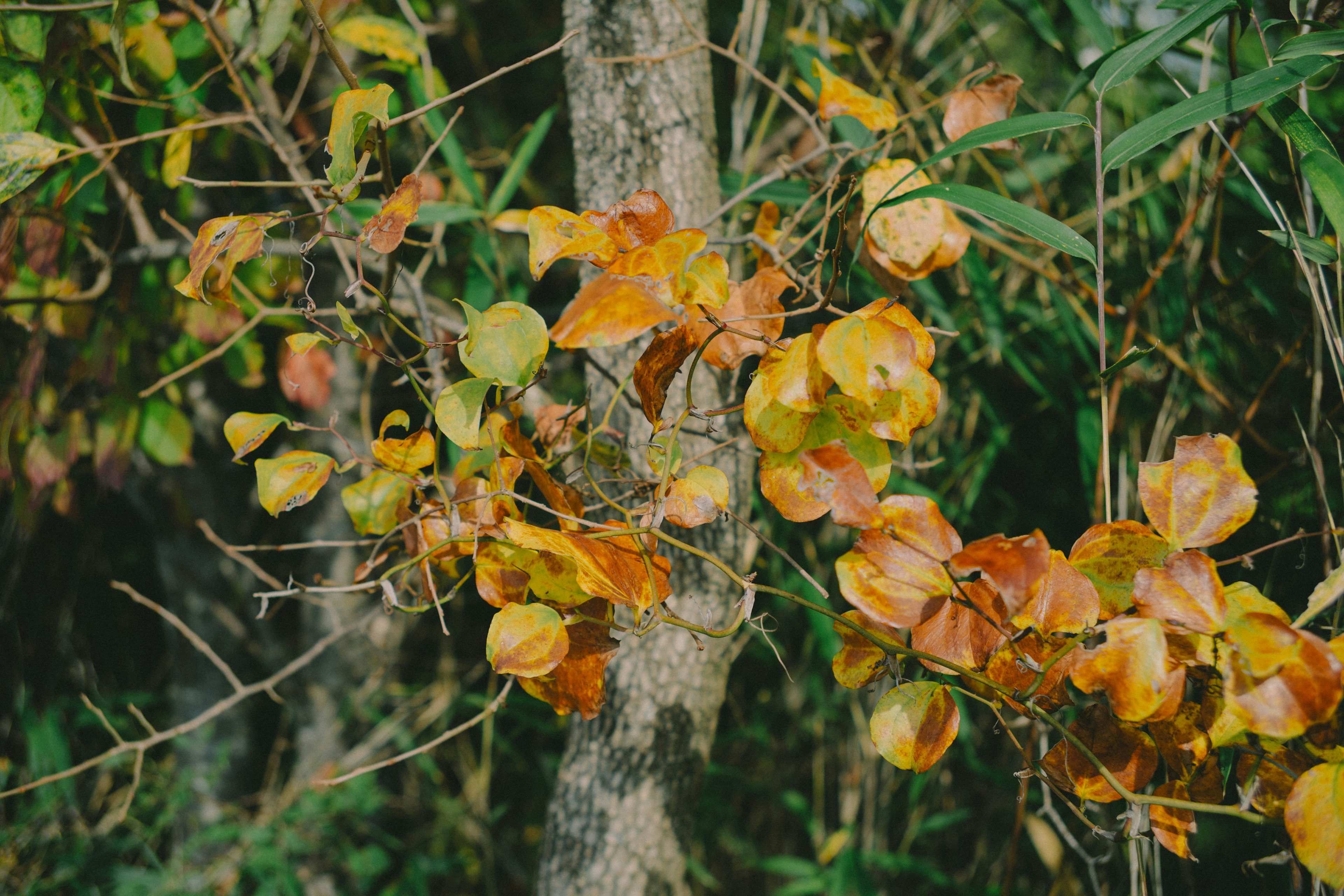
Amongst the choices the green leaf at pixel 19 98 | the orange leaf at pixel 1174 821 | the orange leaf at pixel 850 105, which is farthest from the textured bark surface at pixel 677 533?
the green leaf at pixel 19 98

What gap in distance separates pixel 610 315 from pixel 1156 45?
44cm

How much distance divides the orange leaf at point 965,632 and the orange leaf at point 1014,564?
0.05 m

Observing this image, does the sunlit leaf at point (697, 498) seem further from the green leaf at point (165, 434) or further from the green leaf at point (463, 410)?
the green leaf at point (165, 434)

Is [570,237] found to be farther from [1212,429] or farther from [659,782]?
[1212,429]

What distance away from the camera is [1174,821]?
0.36 m

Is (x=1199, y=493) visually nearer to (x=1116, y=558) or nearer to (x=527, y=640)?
(x=1116, y=558)

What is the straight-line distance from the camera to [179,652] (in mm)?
1032

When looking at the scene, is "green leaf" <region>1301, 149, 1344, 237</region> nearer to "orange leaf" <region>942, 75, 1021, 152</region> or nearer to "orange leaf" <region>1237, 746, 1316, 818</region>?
"orange leaf" <region>942, 75, 1021, 152</region>

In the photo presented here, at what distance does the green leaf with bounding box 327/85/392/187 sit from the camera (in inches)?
13.8

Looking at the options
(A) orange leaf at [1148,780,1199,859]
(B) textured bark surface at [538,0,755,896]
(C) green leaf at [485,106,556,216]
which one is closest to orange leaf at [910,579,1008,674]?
(A) orange leaf at [1148,780,1199,859]

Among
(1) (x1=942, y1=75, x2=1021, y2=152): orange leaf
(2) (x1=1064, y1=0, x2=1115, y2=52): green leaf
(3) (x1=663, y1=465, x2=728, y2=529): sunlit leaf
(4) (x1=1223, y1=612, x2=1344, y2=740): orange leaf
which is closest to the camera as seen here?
(4) (x1=1223, y1=612, x2=1344, y2=740): orange leaf

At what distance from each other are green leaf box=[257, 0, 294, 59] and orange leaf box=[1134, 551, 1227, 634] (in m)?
0.77

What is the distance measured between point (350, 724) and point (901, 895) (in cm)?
89

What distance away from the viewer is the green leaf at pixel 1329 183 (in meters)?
0.40
